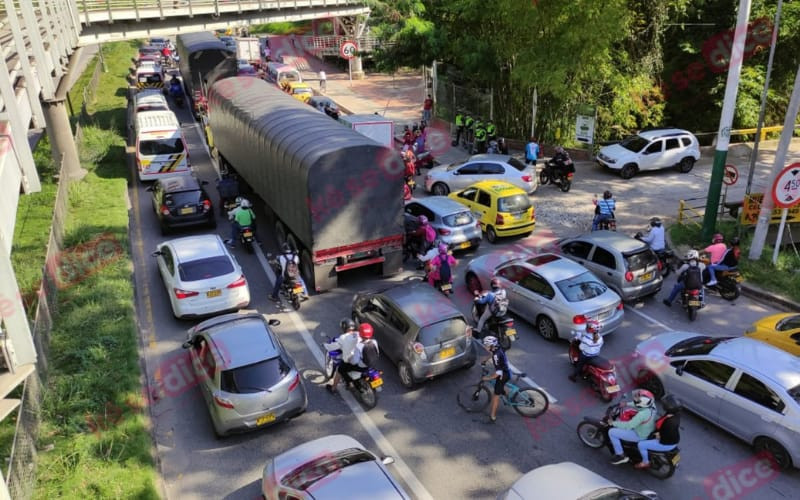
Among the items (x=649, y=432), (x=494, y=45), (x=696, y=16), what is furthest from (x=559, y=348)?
(x=696, y=16)

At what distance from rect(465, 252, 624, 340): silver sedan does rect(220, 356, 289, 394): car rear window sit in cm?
519

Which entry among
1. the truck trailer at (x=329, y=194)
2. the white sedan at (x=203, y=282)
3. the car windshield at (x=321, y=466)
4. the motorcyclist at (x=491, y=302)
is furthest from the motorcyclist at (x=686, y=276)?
the white sedan at (x=203, y=282)

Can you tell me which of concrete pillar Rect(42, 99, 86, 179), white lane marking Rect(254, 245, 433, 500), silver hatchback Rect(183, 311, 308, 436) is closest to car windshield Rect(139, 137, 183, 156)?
concrete pillar Rect(42, 99, 86, 179)

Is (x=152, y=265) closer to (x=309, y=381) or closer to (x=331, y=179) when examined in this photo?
(x=331, y=179)

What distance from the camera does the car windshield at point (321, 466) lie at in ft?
23.9

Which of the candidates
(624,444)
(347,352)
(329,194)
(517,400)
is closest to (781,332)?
(624,444)

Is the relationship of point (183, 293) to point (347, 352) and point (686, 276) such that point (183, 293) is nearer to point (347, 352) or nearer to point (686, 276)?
point (347, 352)

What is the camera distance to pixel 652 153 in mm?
22562

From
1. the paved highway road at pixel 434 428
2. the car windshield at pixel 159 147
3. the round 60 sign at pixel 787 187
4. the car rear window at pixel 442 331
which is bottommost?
the paved highway road at pixel 434 428

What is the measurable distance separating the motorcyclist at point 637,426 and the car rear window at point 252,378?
4.90 m

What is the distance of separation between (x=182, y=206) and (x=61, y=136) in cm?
671

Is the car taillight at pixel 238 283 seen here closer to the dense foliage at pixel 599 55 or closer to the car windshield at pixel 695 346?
the car windshield at pixel 695 346

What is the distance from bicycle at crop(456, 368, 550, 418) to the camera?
10.0 metres

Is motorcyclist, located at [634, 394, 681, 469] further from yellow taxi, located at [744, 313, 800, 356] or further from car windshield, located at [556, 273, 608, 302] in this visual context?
yellow taxi, located at [744, 313, 800, 356]
